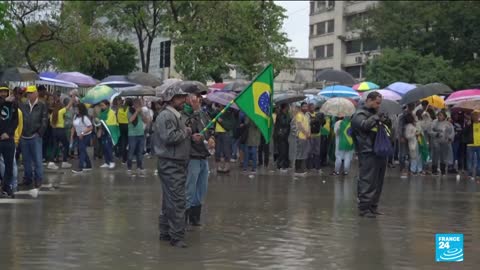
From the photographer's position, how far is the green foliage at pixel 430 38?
4697 centimetres

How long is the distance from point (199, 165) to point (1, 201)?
4.17 meters

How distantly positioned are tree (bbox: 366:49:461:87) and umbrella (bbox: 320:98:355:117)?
26323 millimetres

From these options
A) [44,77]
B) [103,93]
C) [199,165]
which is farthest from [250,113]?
[44,77]

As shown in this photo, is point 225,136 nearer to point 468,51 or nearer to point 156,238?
point 156,238

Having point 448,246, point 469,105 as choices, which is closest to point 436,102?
point 469,105

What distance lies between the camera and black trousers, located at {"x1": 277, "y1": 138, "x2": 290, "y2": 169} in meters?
21.4

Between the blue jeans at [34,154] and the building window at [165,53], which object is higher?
the building window at [165,53]

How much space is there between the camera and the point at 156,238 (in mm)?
10070

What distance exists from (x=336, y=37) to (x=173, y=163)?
7826 centimetres

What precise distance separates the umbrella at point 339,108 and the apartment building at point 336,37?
58.4 metres

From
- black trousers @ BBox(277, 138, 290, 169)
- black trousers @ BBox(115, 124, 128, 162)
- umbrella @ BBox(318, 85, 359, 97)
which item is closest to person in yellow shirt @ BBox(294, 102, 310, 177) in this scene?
black trousers @ BBox(277, 138, 290, 169)

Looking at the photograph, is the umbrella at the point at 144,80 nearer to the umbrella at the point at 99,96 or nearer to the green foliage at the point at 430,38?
the umbrella at the point at 99,96

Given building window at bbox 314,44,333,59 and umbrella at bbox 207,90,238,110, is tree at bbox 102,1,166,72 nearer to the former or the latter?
umbrella at bbox 207,90,238,110

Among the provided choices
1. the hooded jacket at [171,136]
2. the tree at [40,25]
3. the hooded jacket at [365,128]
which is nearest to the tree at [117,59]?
the tree at [40,25]
